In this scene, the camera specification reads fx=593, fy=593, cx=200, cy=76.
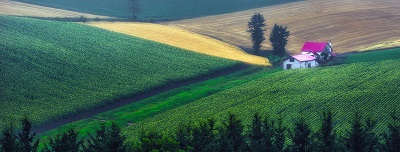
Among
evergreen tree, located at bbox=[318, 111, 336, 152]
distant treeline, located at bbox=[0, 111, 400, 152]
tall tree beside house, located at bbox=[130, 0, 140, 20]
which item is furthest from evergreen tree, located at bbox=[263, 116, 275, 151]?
tall tree beside house, located at bbox=[130, 0, 140, 20]

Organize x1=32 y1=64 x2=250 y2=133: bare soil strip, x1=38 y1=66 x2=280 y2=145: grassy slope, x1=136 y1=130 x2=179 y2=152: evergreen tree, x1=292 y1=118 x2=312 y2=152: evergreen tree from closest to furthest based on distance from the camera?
→ 1. x1=136 y1=130 x2=179 y2=152: evergreen tree
2. x1=292 y1=118 x2=312 y2=152: evergreen tree
3. x1=32 y1=64 x2=250 y2=133: bare soil strip
4. x1=38 y1=66 x2=280 y2=145: grassy slope

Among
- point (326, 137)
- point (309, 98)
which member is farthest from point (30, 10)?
point (326, 137)

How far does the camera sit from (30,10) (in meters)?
84.1

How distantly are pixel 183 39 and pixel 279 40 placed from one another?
12.6m

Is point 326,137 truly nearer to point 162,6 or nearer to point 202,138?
point 202,138

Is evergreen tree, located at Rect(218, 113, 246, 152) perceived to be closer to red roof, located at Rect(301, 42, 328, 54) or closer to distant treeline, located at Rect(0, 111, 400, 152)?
distant treeline, located at Rect(0, 111, 400, 152)

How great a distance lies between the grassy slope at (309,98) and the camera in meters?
41.2

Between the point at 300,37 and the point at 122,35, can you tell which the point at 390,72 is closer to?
the point at 300,37

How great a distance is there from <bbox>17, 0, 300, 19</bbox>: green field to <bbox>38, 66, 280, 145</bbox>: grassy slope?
35.3m

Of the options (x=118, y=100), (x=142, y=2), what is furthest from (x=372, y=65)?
(x=142, y=2)

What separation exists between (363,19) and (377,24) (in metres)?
3.15

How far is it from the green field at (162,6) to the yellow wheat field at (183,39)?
10353 millimetres

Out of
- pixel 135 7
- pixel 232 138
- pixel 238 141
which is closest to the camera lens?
pixel 238 141

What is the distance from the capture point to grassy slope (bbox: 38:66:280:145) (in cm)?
4503
